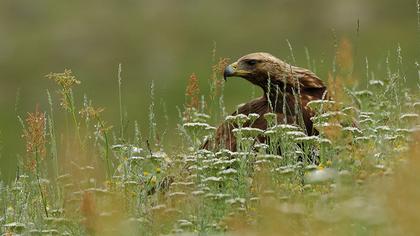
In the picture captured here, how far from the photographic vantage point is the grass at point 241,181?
5715mm

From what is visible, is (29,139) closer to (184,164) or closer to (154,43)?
(184,164)

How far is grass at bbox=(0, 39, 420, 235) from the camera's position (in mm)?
5715

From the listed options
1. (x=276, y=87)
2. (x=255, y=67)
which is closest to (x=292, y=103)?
(x=276, y=87)

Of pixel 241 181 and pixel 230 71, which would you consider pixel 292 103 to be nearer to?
pixel 230 71

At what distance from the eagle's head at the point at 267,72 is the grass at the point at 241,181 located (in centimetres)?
62

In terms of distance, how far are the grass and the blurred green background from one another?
202 ft

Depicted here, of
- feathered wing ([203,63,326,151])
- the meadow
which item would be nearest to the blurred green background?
feathered wing ([203,63,326,151])

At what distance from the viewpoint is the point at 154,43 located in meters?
84.9

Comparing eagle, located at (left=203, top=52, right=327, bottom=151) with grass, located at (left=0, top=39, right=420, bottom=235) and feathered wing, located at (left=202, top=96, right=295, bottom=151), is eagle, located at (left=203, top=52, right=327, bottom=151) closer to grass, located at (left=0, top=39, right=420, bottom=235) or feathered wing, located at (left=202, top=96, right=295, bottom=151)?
feathered wing, located at (left=202, top=96, right=295, bottom=151)

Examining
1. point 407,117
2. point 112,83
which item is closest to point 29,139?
point 407,117

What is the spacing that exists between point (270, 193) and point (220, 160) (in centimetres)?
104

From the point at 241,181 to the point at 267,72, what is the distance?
117 inches

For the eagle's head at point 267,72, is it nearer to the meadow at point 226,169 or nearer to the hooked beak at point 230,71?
the hooked beak at point 230,71

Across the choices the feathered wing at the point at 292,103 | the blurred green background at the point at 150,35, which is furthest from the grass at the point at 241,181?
the blurred green background at the point at 150,35
